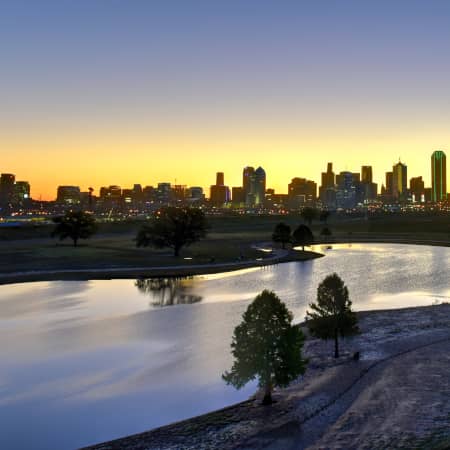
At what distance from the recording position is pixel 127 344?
1427 inches

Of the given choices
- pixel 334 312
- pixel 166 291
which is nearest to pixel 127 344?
pixel 334 312

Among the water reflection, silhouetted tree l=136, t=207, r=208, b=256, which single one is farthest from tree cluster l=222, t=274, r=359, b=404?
silhouetted tree l=136, t=207, r=208, b=256

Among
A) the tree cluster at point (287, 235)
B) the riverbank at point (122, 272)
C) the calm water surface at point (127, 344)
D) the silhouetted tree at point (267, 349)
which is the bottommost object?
the calm water surface at point (127, 344)

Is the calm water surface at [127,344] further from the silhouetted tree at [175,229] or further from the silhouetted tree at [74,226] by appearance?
the silhouetted tree at [74,226]

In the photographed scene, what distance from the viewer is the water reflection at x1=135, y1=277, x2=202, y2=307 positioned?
52719 mm

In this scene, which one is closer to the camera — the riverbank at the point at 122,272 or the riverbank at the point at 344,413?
the riverbank at the point at 344,413

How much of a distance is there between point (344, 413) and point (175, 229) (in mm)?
66681

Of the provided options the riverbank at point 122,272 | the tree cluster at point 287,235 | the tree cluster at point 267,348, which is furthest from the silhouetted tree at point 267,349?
the tree cluster at point 287,235

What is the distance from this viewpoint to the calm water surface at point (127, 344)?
24.0 m

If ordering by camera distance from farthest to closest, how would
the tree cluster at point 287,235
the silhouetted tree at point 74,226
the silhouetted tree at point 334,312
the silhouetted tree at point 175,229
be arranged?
the silhouetted tree at point 74,226 → the tree cluster at point 287,235 → the silhouetted tree at point 175,229 → the silhouetted tree at point 334,312

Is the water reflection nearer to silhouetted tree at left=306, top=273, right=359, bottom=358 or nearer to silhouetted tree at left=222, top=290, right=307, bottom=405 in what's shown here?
silhouetted tree at left=306, top=273, right=359, bottom=358

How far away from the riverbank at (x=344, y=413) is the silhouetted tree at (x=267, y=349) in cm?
128

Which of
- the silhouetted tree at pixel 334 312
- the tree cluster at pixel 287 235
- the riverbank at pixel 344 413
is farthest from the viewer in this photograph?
the tree cluster at pixel 287 235

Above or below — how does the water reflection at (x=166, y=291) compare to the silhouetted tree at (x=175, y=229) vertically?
below
